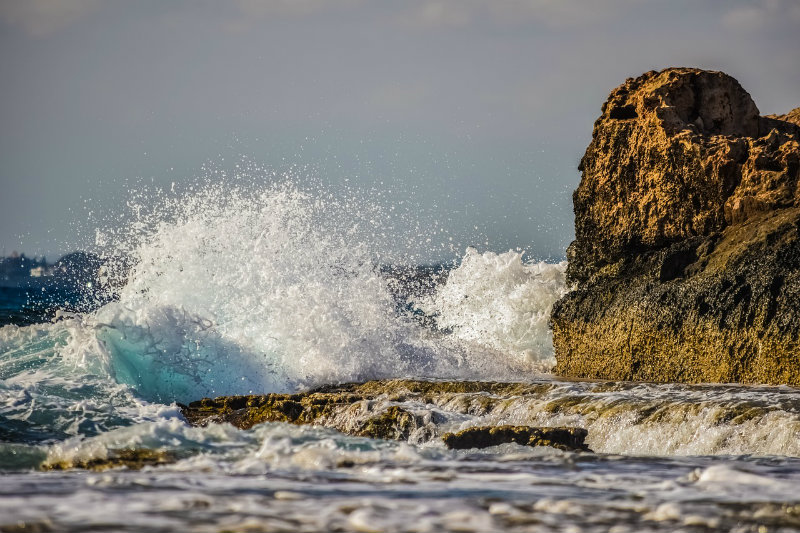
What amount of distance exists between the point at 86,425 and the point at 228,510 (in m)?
4.15

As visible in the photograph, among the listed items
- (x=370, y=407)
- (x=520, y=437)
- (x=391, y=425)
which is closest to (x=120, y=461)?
(x=520, y=437)

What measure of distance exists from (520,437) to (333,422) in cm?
234

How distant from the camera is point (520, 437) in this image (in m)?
5.30

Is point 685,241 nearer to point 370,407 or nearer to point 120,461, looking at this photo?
point 370,407

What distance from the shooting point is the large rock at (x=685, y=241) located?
24.7ft

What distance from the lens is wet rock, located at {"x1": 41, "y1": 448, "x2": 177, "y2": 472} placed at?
455cm

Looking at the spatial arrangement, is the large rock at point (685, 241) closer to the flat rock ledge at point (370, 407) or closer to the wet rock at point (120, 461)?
the flat rock ledge at point (370, 407)

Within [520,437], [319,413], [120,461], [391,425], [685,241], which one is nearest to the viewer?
[120,461]

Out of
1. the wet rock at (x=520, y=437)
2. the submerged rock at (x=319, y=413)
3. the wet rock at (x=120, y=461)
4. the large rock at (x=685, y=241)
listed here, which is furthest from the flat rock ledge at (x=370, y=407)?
the wet rock at (x=120, y=461)

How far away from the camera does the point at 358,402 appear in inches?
295

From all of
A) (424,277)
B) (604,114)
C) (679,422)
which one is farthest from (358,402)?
(424,277)

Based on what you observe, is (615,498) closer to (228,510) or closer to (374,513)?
(374,513)

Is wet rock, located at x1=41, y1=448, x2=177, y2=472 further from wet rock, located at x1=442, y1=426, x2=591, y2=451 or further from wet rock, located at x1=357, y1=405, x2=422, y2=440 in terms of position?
wet rock, located at x1=357, y1=405, x2=422, y2=440

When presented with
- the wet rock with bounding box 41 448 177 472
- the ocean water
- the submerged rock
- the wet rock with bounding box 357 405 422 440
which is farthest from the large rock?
the wet rock with bounding box 41 448 177 472
